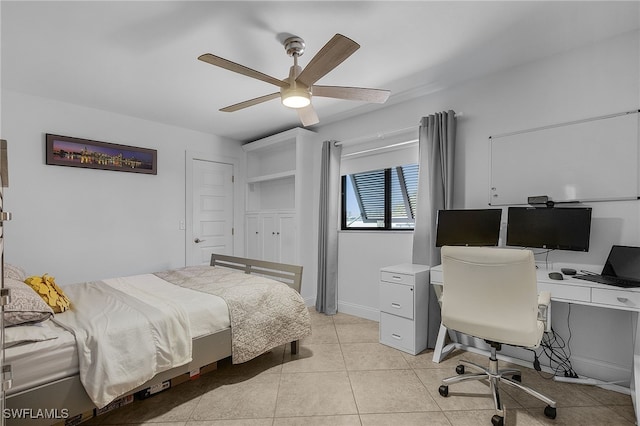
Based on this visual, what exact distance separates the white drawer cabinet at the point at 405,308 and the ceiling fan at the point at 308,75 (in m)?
1.57

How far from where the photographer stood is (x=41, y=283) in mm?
2102

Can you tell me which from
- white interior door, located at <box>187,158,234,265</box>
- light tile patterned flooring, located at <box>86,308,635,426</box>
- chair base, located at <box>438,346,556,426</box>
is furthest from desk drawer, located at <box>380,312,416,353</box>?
white interior door, located at <box>187,158,234,265</box>

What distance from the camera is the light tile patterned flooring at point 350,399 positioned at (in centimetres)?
186

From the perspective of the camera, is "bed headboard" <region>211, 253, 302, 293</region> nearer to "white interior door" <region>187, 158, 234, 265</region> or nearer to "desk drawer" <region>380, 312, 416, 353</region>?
"desk drawer" <region>380, 312, 416, 353</region>

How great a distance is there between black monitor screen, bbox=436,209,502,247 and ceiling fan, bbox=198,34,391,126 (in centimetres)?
122

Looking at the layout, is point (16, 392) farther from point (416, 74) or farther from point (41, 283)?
point (416, 74)

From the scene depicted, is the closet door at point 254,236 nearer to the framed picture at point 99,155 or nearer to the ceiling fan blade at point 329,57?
the framed picture at point 99,155

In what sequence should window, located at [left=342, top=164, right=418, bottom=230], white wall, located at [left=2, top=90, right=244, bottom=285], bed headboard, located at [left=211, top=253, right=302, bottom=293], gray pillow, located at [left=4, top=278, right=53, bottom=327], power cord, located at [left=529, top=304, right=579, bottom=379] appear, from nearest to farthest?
gray pillow, located at [left=4, top=278, right=53, bottom=327]
power cord, located at [left=529, top=304, right=579, bottom=379]
bed headboard, located at [left=211, top=253, right=302, bottom=293]
white wall, located at [left=2, top=90, right=244, bottom=285]
window, located at [left=342, top=164, right=418, bottom=230]

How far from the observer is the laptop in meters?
1.96

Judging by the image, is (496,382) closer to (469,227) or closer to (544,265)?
(544,265)

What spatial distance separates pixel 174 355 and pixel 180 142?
122 inches

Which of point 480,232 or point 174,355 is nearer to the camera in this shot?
point 174,355

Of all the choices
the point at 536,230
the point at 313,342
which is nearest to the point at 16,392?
the point at 313,342

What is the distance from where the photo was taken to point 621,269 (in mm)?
2049
